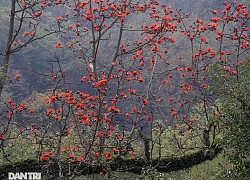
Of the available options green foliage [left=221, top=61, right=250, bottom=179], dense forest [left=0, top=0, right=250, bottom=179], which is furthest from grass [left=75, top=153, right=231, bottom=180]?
green foliage [left=221, top=61, right=250, bottom=179]

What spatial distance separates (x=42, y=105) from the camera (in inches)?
649

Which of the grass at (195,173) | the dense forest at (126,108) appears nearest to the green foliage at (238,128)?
the dense forest at (126,108)

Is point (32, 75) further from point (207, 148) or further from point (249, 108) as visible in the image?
point (249, 108)

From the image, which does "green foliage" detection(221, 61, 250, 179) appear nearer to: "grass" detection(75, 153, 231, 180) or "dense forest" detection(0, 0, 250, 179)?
"dense forest" detection(0, 0, 250, 179)

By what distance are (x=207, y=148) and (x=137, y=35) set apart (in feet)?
48.5

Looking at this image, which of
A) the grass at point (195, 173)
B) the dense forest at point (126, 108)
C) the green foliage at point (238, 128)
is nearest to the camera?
the green foliage at point (238, 128)

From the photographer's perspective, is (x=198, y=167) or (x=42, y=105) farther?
(x=42, y=105)

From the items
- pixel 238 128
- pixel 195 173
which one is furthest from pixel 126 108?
pixel 238 128

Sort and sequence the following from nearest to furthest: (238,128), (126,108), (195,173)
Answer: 1. (238,128)
2. (195,173)
3. (126,108)

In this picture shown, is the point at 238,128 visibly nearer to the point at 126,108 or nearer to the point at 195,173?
the point at 195,173

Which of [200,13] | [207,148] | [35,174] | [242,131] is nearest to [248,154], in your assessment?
[242,131]

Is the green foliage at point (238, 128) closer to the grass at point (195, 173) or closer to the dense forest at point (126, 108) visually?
the dense forest at point (126, 108)

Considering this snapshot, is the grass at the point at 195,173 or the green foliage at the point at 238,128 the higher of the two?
the green foliage at the point at 238,128

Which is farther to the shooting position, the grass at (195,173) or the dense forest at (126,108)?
the grass at (195,173)
